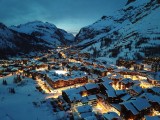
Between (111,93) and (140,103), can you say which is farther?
(111,93)

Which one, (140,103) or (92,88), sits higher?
(92,88)

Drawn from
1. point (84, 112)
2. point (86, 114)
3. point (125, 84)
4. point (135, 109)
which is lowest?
point (86, 114)

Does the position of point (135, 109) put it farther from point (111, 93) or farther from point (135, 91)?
point (135, 91)

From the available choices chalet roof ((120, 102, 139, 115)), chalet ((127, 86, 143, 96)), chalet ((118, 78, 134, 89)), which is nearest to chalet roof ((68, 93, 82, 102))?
chalet roof ((120, 102, 139, 115))

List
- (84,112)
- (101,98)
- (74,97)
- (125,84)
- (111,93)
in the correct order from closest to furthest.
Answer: (84,112)
(111,93)
(74,97)
(101,98)
(125,84)

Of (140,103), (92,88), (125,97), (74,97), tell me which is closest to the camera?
(140,103)

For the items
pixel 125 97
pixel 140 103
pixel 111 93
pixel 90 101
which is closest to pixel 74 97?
pixel 90 101

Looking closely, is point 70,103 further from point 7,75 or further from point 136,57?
point 136,57

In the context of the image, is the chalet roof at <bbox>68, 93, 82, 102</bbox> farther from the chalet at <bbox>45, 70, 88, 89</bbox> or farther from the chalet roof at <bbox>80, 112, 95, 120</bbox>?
the chalet at <bbox>45, 70, 88, 89</bbox>

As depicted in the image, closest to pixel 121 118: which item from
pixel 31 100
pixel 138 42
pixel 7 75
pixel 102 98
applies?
pixel 102 98
